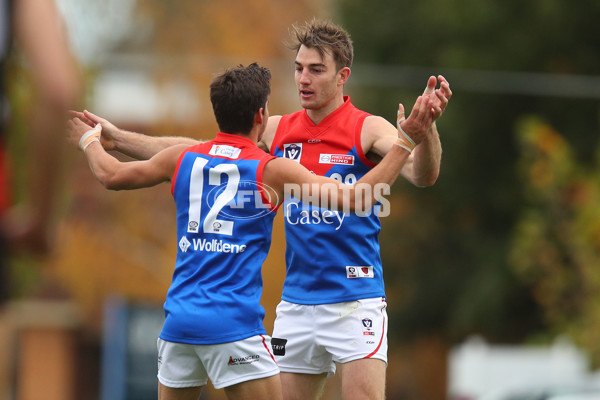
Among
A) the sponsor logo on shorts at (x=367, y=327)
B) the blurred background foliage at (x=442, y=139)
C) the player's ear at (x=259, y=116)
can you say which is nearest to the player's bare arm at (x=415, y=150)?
the player's ear at (x=259, y=116)

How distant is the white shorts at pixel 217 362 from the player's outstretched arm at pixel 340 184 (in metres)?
0.83

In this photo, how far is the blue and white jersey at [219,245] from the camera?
18.6ft

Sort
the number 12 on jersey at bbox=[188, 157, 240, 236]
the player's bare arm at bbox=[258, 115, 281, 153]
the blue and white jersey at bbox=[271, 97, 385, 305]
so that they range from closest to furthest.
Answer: the number 12 on jersey at bbox=[188, 157, 240, 236] < the blue and white jersey at bbox=[271, 97, 385, 305] < the player's bare arm at bbox=[258, 115, 281, 153]

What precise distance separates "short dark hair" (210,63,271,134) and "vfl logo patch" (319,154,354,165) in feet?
2.95

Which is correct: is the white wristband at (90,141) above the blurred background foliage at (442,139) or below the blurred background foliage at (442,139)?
below

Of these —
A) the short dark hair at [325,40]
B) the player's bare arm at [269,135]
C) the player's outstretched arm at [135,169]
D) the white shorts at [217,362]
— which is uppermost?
the short dark hair at [325,40]

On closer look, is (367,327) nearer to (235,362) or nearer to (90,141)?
(235,362)

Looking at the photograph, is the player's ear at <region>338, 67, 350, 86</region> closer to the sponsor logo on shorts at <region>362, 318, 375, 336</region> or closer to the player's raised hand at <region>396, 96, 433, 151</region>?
the player's raised hand at <region>396, 96, 433, 151</region>

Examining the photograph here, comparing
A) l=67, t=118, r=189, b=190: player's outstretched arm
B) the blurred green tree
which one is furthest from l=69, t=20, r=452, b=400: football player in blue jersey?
the blurred green tree

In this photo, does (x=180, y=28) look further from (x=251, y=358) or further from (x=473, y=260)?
(x=251, y=358)

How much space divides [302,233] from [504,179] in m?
21.0

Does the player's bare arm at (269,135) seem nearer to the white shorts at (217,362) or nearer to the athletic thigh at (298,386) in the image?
the athletic thigh at (298,386)

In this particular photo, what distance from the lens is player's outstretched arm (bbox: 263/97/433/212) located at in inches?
229

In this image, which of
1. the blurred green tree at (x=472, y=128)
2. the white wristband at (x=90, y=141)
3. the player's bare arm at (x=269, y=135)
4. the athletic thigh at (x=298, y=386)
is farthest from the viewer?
the blurred green tree at (x=472, y=128)
